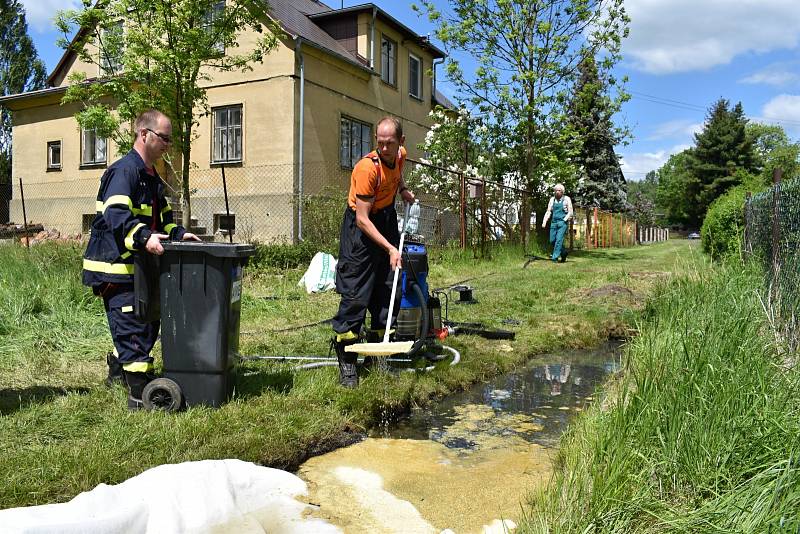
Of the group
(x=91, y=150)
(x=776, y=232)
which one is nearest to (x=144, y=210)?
(x=776, y=232)

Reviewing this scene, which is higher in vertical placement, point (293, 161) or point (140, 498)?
point (293, 161)

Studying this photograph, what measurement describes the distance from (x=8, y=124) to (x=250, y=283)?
34.7 metres

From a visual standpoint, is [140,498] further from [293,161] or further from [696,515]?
[293,161]

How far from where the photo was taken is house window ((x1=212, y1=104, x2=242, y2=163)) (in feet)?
55.8

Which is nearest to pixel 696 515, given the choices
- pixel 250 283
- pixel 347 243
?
pixel 347 243

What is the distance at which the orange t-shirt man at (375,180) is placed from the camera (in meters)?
4.25

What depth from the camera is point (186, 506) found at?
97.5 inches

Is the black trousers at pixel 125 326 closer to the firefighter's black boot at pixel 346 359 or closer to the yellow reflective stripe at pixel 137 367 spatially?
the yellow reflective stripe at pixel 137 367

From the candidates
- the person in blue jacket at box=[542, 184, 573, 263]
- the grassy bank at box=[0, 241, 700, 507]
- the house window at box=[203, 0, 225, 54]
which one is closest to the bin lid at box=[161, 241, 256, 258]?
the grassy bank at box=[0, 241, 700, 507]

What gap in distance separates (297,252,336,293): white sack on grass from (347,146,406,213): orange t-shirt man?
5417mm

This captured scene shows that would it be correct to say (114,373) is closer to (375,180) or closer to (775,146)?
(375,180)

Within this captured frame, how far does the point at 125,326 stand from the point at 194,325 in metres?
0.48

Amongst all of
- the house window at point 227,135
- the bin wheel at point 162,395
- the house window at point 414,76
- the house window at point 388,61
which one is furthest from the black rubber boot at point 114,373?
the house window at point 414,76

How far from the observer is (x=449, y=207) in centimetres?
1575
